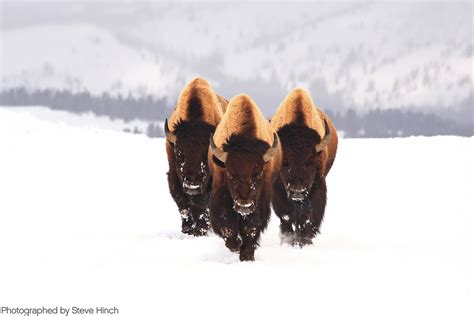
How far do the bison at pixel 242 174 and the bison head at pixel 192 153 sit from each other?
3.04 feet

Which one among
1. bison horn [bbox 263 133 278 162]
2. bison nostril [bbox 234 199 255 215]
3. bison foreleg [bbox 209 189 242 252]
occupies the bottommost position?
bison foreleg [bbox 209 189 242 252]

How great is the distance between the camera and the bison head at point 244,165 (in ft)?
27.5

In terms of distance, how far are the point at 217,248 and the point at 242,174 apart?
156 cm

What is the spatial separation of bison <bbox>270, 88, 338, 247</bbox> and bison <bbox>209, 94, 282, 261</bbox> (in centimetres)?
59

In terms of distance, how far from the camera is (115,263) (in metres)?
8.38

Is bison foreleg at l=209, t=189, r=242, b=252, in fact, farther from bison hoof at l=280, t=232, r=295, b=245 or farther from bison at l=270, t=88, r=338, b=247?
bison hoof at l=280, t=232, r=295, b=245

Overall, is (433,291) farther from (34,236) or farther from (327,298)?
(34,236)

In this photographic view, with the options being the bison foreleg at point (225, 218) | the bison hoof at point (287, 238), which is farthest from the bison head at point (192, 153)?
the bison hoof at point (287, 238)

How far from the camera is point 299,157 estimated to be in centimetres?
992


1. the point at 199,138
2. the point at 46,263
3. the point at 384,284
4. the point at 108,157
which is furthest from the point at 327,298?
the point at 108,157

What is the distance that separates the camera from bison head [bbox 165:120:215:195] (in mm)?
10203

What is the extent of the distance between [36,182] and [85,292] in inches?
421

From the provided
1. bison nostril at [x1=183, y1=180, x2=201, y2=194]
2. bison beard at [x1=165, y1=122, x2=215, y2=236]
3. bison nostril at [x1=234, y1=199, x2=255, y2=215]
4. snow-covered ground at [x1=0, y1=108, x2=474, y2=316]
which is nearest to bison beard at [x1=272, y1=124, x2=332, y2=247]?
snow-covered ground at [x1=0, y1=108, x2=474, y2=316]

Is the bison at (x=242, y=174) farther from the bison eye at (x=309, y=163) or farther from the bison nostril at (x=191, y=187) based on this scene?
the bison nostril at (x=191, y=187)
